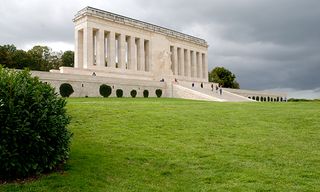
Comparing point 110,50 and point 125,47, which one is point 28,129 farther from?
point 125,47

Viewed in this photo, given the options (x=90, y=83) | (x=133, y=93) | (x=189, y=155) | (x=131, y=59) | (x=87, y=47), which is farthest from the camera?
(x=131, y=59)

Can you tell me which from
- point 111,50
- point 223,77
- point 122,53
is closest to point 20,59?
point 111,50

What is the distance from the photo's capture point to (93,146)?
1128 cm

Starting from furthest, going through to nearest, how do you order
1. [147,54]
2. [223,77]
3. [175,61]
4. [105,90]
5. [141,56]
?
[223,77] → [175,61] → [147,54] → [141,56] → [105,90]

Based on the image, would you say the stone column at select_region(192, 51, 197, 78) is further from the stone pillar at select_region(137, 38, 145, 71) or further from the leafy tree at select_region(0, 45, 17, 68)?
the leafy tree at select_region(0, 45, 17, 68)

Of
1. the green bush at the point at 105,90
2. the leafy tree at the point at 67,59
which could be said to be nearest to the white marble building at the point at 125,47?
the green bush at the point at 105,90

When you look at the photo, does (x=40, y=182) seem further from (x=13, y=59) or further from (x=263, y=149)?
(x=13, y=59)

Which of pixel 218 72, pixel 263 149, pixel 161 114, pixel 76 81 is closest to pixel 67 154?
pixel 263 149

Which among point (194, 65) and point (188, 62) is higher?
point (188, 62)

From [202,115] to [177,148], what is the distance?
6.41 metres

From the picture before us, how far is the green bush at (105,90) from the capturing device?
4247 centimetres

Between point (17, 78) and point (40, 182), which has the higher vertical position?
point (17, 78)

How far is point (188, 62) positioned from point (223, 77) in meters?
19.3

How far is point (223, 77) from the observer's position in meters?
92.6
